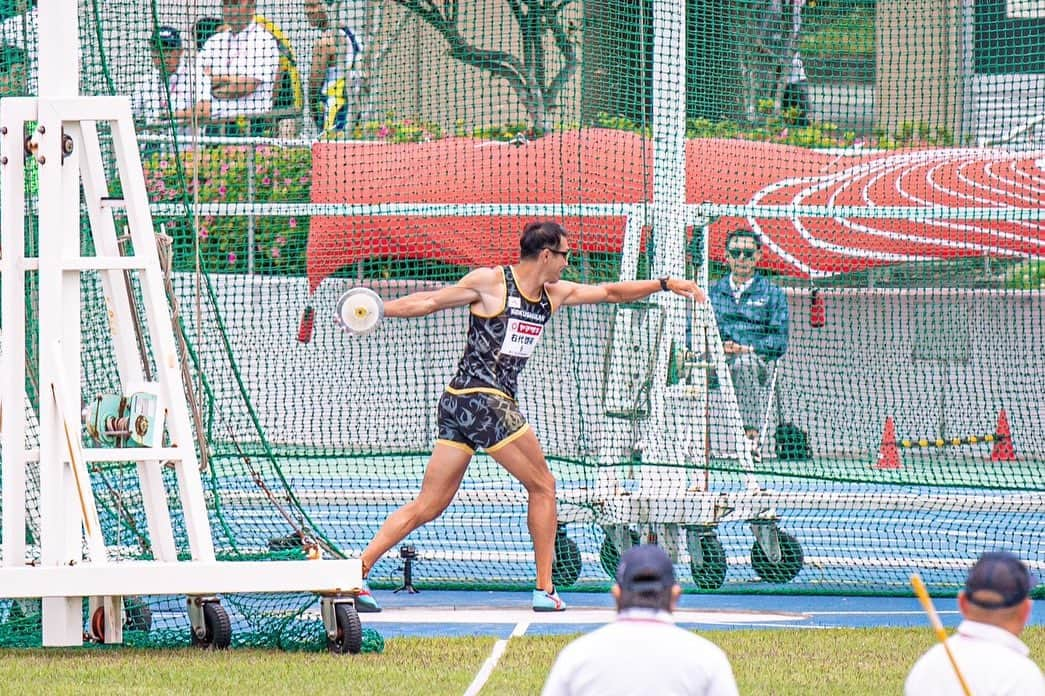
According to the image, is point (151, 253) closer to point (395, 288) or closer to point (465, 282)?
point (465, 282)

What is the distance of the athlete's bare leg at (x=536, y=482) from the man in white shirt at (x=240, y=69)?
3672mm

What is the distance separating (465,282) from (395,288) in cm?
543

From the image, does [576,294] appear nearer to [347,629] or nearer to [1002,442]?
[347,629]

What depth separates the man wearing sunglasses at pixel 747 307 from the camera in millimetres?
13289

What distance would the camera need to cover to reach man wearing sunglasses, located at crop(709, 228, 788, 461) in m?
13.3

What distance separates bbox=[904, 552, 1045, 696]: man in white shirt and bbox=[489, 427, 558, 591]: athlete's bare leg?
5611 mm

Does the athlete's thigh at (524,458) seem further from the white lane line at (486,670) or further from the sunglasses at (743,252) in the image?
the sunglasses at (743,252)

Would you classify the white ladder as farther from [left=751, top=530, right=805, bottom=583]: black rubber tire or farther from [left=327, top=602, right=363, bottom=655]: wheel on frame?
[left=751, top=530, right=805, bottom=583]: black rubber tire

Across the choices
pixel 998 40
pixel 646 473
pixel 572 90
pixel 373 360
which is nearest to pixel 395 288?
pixel 373 360

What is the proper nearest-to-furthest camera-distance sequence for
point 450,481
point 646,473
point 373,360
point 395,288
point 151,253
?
point 151,253 → point 450,481 → point 646,473 → point 395,288 → point 373,360

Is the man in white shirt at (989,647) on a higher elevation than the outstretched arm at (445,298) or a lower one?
lower

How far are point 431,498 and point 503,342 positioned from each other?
0.88 metres

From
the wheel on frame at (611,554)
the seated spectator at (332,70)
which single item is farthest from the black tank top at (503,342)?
the seated spectator at (332,70)

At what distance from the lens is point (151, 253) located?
8.81 metres
